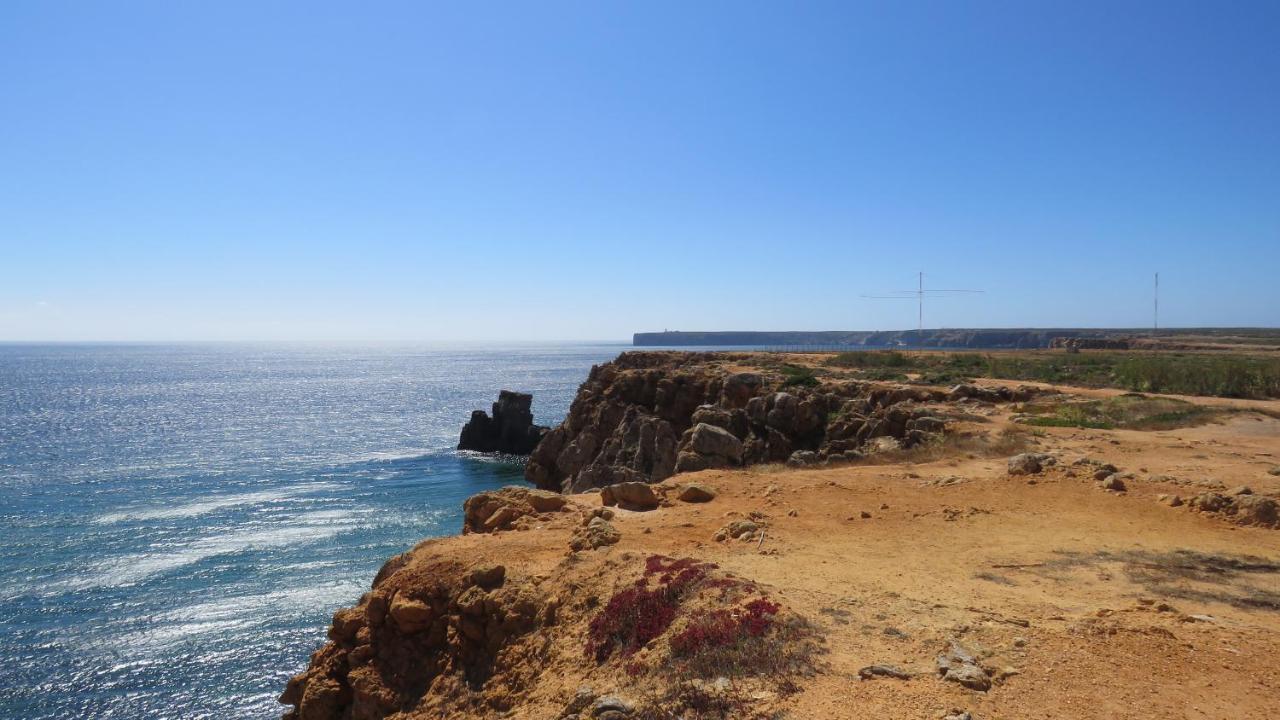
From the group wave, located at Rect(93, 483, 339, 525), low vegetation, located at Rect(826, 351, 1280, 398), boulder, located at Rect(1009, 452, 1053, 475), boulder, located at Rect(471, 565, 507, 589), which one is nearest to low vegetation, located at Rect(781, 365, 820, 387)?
low vegetation, located at Rect(826, 351, 1280, 398)

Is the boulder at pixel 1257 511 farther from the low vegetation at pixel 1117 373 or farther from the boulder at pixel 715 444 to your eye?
the low vegetation at pixel 1117 373

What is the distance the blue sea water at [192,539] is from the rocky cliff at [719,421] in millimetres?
8647

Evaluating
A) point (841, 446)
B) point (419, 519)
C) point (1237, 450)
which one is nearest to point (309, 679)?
point (841, 446)

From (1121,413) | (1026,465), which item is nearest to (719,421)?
(1026,465)

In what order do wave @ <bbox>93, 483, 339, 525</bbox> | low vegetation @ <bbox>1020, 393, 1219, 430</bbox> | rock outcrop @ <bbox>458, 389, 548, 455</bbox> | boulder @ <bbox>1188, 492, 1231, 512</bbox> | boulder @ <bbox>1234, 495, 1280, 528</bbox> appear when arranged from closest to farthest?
boulder @ <bbox>1234, 495, 1280, 528</bbox>
boulder @ <bbox>1188, 492, 1231, 512</bbox>
low vegetation @ <bbox>1020, 393, 1219, 430</bbox>
wave @ <bbox>93, 483, 339, 525</bbox>
rock outcrop @ <bbox>458, 389, 548, 455</bbox>

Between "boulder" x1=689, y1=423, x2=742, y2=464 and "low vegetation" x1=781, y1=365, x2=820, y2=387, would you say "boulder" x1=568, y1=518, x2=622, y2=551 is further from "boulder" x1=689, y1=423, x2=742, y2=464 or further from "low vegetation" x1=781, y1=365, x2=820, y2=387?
"low vegetation" x1=781, y1=365, x2=820, y2=387

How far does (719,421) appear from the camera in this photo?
3206 centimetres

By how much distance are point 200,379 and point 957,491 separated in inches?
6590

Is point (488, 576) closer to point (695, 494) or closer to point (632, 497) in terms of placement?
point (632, 497)

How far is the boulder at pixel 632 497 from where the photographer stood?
626 inches

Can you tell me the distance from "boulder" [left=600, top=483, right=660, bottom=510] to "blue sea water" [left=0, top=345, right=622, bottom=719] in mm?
11801

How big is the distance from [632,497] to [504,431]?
50.3m

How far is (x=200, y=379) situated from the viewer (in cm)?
14625

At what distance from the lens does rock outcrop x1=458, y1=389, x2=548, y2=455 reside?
211ft
